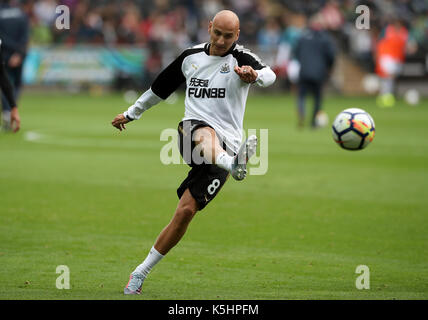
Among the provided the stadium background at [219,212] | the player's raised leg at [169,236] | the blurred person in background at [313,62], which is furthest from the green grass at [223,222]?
the blurred person in background at [313,62]

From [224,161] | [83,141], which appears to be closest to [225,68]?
[224,161]

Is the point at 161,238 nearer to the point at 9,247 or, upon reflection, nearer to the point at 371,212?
the point at 9,247

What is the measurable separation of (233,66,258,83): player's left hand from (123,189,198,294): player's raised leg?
1.15 meters

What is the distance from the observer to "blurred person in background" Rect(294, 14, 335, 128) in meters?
22.9

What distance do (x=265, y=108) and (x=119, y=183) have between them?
637 inches

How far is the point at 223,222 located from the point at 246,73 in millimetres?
4182

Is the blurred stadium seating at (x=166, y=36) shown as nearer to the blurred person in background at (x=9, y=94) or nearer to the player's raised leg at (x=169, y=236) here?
the blurred person in background at (x=9, y=94)

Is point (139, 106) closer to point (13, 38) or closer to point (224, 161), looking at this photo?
point (224, 161)

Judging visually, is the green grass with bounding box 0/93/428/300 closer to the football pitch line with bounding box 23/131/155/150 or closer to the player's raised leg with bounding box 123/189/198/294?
the football pitch line with bounding box 23/131/155/150

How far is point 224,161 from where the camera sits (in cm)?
691

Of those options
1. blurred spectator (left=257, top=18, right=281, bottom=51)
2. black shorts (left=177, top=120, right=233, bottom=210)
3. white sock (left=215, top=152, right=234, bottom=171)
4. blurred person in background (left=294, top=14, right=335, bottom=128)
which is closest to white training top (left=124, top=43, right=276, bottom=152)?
black shorts (left=177, top=120, right=233, bottom=210)

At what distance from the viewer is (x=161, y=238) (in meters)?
7.35

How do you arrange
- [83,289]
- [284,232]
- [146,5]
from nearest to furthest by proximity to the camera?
[83,289]
[284,232]
[146,5]

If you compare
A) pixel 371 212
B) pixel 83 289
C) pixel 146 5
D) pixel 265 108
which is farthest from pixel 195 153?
pixel 146 5
